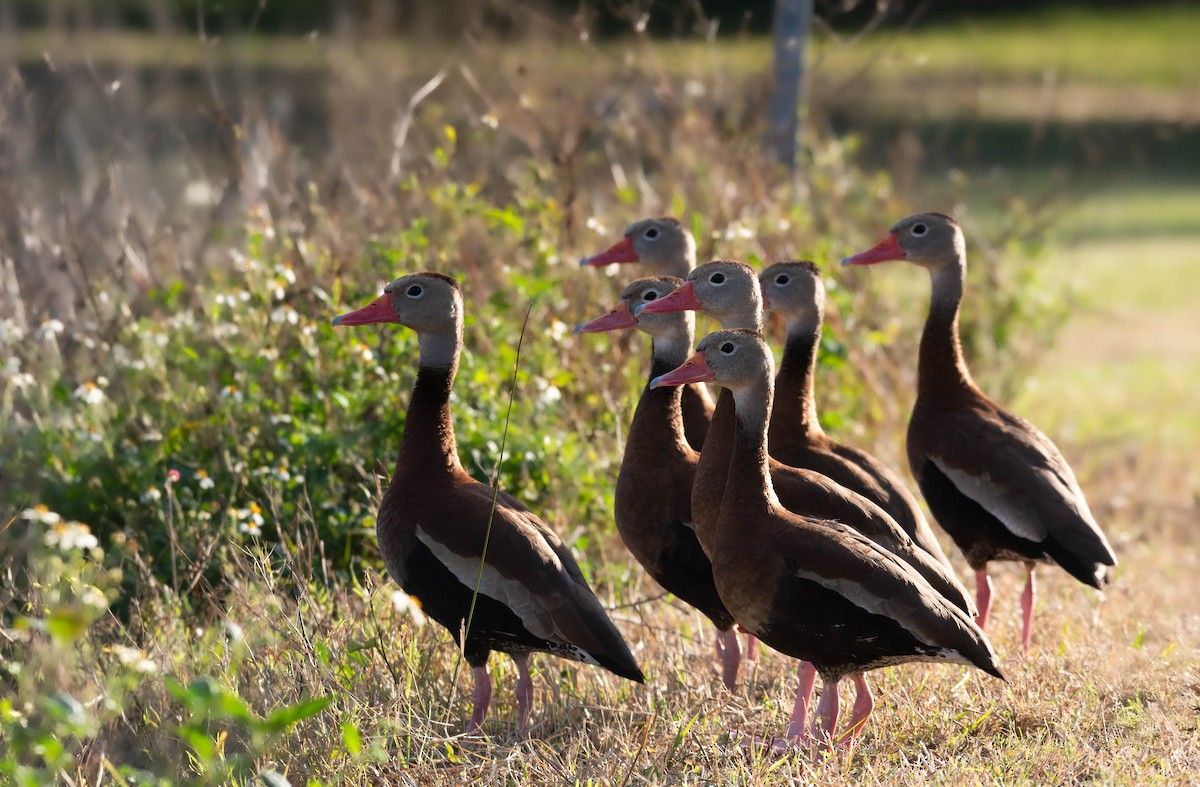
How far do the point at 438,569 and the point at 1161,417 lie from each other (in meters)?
5.21

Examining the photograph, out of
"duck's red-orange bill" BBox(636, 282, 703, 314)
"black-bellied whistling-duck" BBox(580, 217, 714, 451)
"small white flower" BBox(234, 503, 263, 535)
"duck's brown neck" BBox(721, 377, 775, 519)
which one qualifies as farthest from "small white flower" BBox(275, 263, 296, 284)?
"duck's brown neck" BBox(721, 377, 775, 519)

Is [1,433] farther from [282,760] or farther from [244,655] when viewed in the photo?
[282,760]

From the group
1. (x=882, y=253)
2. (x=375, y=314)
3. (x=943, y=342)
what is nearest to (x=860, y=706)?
(x=943, y=342)

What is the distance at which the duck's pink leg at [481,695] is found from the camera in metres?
3.81

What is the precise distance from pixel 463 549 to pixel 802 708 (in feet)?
3.01

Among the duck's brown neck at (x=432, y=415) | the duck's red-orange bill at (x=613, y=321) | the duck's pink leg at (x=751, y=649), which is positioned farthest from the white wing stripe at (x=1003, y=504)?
the duck's brown neck at (x=432, y=415)

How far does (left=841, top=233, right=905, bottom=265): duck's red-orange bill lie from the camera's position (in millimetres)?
4949

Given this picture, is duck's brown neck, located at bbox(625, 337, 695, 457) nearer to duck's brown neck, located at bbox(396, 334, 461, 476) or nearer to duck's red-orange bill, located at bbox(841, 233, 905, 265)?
duck's brown neck, located at bbox(396, 334, 461, 476)

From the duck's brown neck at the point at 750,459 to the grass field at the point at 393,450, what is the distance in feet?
1.89

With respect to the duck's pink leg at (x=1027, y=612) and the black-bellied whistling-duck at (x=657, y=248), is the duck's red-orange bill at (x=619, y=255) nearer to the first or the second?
the black-bellied whistling-duck at (x=657, y=248)

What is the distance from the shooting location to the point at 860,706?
3684 mm

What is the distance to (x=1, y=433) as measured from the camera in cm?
484

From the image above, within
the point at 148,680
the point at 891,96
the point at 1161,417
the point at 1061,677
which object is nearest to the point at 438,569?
the point at 148,680

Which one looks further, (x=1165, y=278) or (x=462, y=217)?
(x=1165, y=278)
